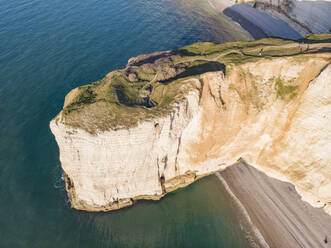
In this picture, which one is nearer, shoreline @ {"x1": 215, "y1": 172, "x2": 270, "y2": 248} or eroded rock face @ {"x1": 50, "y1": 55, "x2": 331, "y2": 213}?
eroded rock face @ {"x1": 50, "y1": 55, "x2": 331, "y2": 213}

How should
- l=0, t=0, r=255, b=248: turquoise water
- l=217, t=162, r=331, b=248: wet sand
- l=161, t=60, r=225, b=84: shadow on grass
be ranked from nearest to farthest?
l=0, t=0, r=255, b=248: turquoise water
l=217, t=162, r=331, b=248: wet sand
l=161, t=60, r=225, b=84: shadow on grass

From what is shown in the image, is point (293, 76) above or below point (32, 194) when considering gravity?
above

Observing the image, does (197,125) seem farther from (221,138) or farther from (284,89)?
(284,89)

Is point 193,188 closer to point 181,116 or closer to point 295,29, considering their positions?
point 181,116

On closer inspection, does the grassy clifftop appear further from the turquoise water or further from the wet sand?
the wet sand

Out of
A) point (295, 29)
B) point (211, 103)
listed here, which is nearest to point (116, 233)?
point (211, 103)

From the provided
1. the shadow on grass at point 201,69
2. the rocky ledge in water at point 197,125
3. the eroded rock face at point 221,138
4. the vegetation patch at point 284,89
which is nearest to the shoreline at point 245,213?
the rocky ledge in water at point 197,125

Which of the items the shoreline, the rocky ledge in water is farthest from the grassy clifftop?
the shoreline
